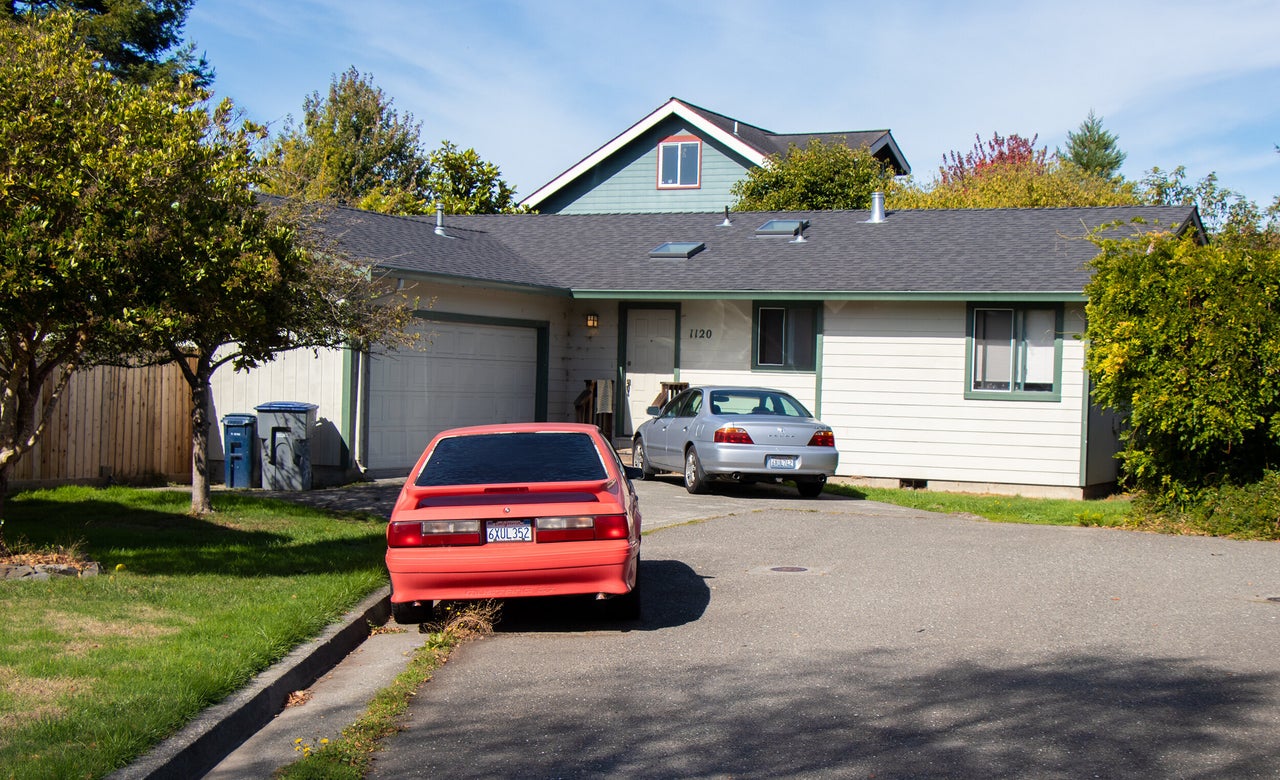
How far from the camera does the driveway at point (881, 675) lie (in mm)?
5668

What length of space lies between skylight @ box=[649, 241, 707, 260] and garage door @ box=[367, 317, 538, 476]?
2.89 m

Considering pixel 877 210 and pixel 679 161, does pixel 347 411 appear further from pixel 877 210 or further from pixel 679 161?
pixel 679 161

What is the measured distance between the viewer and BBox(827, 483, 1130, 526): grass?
50.8 ft

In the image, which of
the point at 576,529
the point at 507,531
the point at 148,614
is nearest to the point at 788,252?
the point at 576,529

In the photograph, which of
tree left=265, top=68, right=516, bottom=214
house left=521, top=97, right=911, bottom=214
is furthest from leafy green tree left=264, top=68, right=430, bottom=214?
house left=521, top=97, right=911, bottom=214

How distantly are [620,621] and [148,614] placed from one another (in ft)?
10.1

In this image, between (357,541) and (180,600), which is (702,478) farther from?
(180,600)

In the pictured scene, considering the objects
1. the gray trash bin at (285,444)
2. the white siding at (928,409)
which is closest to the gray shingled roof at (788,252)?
the white siding at (928,409)

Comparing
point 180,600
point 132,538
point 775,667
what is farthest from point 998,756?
point 132,538

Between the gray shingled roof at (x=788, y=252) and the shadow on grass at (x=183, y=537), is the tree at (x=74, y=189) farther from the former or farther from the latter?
the gray shingled roof at (x=788, y=252)

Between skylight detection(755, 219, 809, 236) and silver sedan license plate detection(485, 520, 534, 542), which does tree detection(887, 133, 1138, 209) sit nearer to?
skylight detection(755, 219, 809, 236)

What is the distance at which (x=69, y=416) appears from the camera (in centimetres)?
1595

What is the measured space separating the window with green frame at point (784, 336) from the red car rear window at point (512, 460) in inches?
465

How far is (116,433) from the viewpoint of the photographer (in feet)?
54.6
